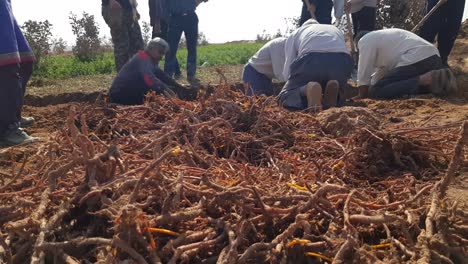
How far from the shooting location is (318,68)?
451 centimetres

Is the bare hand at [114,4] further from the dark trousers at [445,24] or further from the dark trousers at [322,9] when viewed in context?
the dark trousers at [445,24]

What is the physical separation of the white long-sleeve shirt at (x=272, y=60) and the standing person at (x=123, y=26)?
2227mm

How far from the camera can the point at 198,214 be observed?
1.71 meters

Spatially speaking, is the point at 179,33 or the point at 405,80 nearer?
the point at 405,80

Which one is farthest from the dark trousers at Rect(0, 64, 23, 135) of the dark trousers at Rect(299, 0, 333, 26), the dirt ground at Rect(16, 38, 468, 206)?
the dark trousers at Rect(299, 0, 333, 26)

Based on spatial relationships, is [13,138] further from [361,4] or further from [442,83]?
[361,4]

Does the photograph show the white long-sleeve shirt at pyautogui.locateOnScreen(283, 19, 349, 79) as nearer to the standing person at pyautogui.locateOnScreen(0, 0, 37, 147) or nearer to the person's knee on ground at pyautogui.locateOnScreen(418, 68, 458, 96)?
the person's knee on ground at pyautogui.locateOnScreen(418, 68, 458, 96)

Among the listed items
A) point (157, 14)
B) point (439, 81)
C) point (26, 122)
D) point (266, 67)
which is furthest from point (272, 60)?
point (26, 122)

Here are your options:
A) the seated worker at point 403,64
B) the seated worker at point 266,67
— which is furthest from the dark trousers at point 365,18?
the seated worker at point 266,67

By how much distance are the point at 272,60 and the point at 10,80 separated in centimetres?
271

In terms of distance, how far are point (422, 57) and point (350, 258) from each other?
4.13 metres

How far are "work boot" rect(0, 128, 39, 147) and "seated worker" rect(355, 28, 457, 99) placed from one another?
3.59 metres

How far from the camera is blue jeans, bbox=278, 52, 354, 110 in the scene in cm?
451

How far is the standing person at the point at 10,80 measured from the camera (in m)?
3.76
